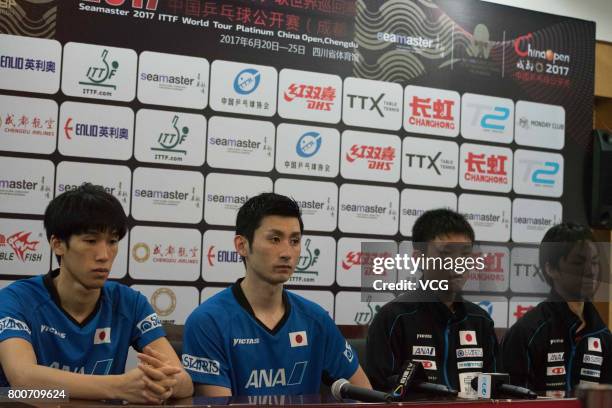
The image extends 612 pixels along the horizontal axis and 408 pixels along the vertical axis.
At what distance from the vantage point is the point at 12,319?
2.22 m

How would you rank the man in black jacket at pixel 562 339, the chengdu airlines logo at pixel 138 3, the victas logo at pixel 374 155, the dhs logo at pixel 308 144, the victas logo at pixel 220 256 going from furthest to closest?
1. the victas logo at pixel 374 155
2. the dhs logo at pixel 308 144
3. the victas logo at pixel 220 256
4. the chengdu airlines logo at pixel 138 3
5. the man in black jacket at pixel 562 339

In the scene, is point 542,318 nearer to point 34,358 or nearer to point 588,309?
point 588,309

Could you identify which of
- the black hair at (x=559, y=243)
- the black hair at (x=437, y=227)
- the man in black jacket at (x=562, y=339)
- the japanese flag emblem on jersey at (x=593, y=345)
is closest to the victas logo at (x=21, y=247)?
the black hair at (x=437, y=227)

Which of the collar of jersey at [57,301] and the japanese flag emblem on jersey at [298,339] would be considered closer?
the collar of jersey at [57,301]

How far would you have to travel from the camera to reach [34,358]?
7.11ft

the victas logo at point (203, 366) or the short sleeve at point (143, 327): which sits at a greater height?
the short sleeve at point (143, 327)

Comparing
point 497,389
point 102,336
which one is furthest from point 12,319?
point 497,389

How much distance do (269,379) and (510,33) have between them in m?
2.82

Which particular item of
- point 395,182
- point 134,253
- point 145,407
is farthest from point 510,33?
point 145,407

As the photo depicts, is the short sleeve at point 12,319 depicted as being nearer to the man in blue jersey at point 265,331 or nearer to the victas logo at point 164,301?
the man in blue jersey at point 265,331

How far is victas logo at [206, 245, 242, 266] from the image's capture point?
148 inches

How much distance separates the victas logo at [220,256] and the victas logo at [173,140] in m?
0.44

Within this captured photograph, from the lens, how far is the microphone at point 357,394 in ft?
5.58

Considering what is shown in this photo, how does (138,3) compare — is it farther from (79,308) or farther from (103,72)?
(79,308)
